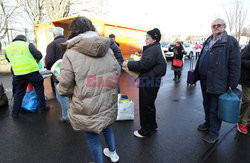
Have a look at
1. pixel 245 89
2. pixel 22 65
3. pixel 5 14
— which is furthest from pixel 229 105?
pixel 5 14

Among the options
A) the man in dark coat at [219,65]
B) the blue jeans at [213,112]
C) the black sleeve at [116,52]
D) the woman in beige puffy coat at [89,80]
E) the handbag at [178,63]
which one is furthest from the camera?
the handbag at [178,63]

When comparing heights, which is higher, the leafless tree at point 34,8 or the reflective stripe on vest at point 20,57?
the leafless tree at point 34,8

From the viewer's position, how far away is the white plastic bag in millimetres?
3207

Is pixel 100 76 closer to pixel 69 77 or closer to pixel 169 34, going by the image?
pixel 69 77

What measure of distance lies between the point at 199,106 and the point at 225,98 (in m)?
2.05

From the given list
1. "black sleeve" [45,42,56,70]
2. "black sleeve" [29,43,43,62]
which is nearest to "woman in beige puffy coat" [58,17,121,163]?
"black sleeve" [45,42,56,70]

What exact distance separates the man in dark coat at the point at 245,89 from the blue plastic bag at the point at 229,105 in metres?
0.65

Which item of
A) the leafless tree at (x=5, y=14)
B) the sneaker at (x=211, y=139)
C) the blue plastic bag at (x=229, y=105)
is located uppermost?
the leafless tree at (x=5, y=14)

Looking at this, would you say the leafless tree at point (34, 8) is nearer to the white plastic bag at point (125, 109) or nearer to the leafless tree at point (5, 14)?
the leafless tree at point (5, 14)

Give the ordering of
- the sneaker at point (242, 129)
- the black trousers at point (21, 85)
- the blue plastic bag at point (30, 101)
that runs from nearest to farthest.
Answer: the sneaker at point (242, 129) < the black trousers at point (21, 85) < the blue plastic bag at point (30, 101)

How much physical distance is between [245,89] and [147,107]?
189 cm

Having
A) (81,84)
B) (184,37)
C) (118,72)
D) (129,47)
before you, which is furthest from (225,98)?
(184,37)

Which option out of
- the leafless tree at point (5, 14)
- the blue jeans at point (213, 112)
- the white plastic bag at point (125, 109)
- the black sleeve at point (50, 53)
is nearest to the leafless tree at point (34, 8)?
the leafless tree at point (5, 14)

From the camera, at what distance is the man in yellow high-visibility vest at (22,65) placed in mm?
3191
